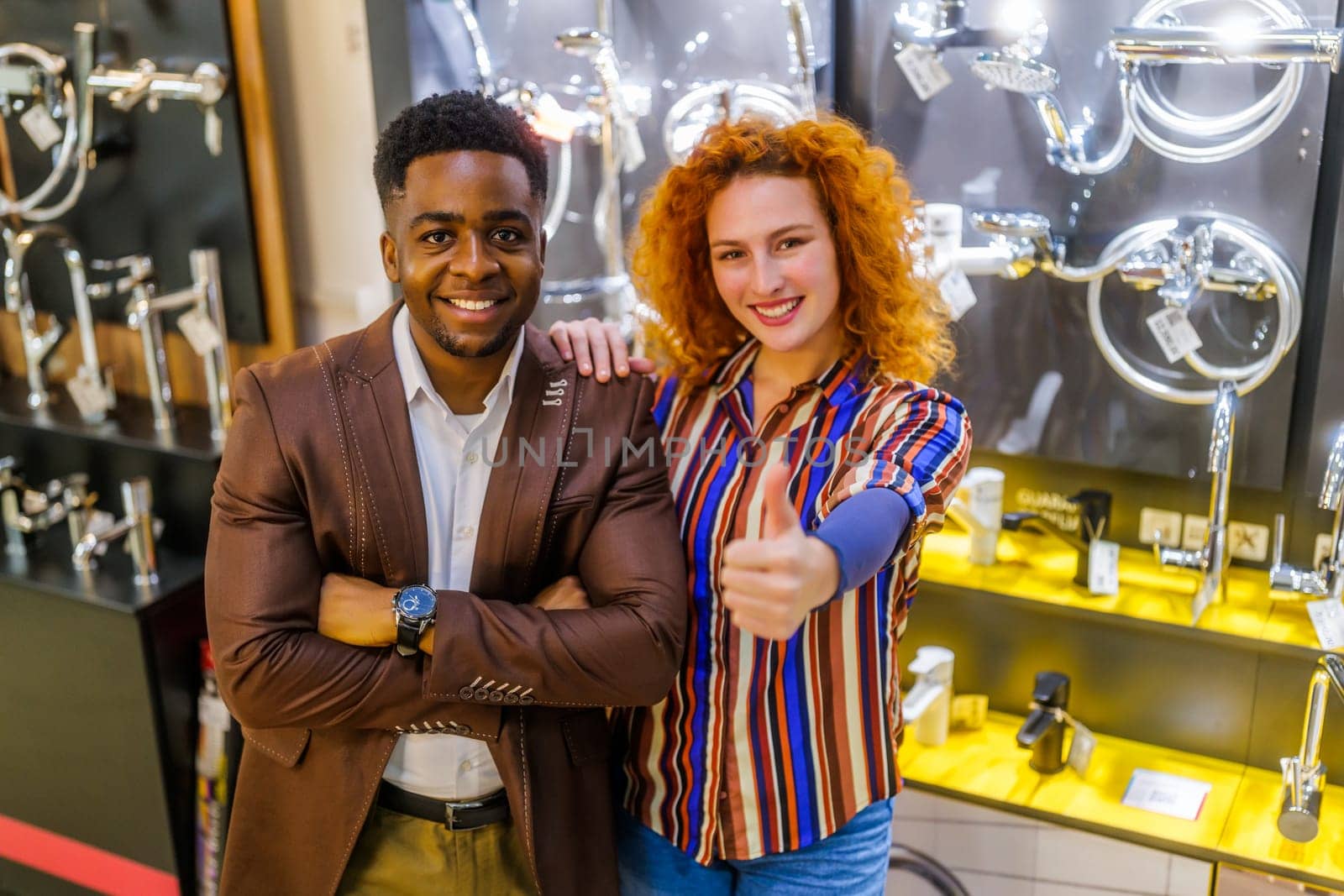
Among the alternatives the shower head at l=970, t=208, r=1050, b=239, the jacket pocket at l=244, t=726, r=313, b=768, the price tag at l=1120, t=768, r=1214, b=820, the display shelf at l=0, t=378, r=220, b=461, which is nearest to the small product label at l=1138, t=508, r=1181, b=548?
the price tag at l=1120, t=768, r=1214, b=820

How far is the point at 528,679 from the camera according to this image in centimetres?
139

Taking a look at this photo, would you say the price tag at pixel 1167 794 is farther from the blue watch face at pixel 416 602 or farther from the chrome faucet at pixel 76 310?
the chrome faucet at pixel 76 310

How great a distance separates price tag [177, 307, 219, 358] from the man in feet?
3.56

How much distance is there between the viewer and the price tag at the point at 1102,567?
2053 millimetres

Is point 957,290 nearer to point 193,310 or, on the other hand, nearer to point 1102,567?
point 1102,567

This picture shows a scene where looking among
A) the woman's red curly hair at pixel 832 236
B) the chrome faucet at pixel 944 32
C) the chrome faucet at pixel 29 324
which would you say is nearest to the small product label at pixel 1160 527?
the woman's red curly hair at pixel 832 236

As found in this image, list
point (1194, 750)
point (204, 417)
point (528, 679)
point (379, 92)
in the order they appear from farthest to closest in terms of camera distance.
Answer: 1. point (204, 417)
2. point (379, 92)
3. point (1194, 750)
4. point (528, 679)

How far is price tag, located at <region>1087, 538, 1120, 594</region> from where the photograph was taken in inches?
80.8

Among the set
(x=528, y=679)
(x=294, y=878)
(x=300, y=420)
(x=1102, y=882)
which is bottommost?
(x=1102, y=882)

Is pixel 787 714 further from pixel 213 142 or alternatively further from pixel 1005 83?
pixel 213 142

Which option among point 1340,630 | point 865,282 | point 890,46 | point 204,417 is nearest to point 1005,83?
point 890,46

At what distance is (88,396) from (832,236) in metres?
1.78

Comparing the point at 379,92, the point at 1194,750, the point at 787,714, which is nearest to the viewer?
the point at 787,714

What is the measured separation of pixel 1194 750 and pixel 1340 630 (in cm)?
36
